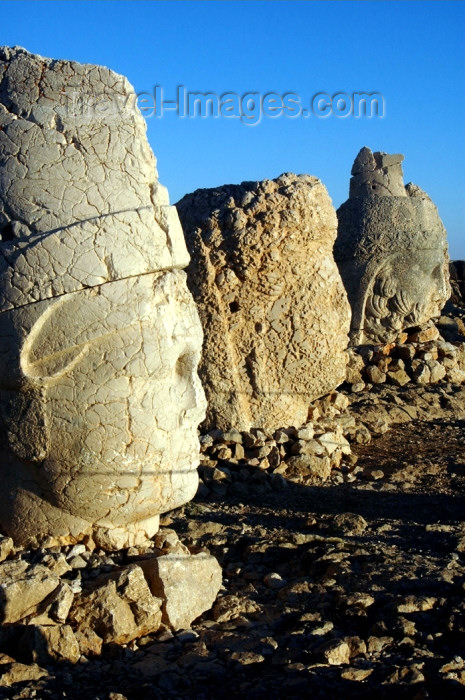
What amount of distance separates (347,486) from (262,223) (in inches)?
80.7

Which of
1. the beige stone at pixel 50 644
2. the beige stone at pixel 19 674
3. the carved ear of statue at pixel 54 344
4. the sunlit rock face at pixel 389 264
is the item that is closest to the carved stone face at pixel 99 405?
the carved ear of statue at pixel 54 344

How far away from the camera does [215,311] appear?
237 inches

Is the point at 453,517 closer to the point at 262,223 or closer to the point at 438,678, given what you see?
the point at 438,678

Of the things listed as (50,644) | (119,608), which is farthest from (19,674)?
(119,608)

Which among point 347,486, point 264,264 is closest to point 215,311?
point 264,264

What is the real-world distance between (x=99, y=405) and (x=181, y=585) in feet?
2.78

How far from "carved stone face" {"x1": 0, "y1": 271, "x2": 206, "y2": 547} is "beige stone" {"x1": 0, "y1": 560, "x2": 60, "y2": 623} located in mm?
385

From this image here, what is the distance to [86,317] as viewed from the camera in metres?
3.36

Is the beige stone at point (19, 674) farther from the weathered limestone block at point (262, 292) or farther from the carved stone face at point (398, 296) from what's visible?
the carved stone face at point (398, 296)

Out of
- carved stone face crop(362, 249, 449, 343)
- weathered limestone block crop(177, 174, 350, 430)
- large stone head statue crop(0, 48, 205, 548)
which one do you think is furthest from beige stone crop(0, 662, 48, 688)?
carved stone face crop(362, 249, 449, 343)

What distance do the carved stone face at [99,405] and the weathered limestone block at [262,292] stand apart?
7.61 feet

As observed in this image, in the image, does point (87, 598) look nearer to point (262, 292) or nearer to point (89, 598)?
point (89, 598)

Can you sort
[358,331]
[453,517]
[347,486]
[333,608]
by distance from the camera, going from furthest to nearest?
[358,331]
[347,486]
[453,517]
[333,608]

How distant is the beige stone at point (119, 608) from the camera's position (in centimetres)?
308
